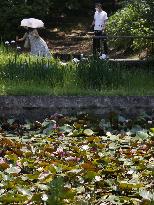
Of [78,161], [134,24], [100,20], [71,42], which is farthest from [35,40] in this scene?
[71,42]

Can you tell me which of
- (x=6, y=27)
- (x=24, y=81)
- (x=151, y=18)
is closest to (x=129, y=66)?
(x=151, y=18)

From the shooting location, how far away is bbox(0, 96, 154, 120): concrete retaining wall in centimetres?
730

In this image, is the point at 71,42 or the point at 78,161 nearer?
the point at 78,161

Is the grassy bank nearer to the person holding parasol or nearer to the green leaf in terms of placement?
the green leaf

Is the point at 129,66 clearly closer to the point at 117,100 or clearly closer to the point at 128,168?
the point at 117,100

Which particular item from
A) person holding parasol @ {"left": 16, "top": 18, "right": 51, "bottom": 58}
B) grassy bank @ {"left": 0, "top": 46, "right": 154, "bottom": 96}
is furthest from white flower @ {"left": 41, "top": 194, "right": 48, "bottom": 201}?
person holding parasol @ {"left": 16, "top": 18, "right": 51, "bottom": 58}

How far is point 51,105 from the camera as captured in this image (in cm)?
731

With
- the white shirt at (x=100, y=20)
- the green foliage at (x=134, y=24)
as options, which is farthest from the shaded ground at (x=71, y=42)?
the white shirt at (x=100, y=20)

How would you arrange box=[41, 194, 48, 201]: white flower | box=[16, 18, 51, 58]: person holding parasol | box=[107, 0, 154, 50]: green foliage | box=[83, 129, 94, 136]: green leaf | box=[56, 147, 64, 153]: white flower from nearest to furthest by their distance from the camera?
1. box=[41, 194, 48, 201]: white flower
2. box=[56, 147, 64, 153]: white flower
3. box=[83, 129, 94, 136]: green leaf
4. box=[107, 0, 154, 50]: green foliage
5. box=[16, 18, 51, 58]: person holding parasol

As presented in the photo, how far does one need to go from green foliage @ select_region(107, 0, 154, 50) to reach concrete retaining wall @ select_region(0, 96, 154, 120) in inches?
135

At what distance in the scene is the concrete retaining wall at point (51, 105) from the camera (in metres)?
7.30

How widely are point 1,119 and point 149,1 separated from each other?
412cm

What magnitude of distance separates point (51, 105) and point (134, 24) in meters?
5.78

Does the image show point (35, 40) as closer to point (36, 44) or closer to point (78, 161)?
point (36, 44)
